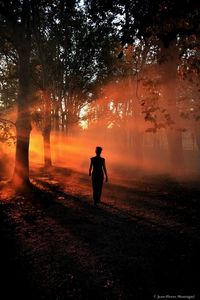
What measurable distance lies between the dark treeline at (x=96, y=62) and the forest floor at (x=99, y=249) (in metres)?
3.84

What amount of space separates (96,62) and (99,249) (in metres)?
23.9

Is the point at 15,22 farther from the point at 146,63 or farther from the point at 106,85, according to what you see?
the point at 106,85

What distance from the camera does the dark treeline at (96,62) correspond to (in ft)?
26.7

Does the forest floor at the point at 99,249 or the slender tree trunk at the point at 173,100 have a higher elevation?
the slender tree trunk at the point at 173,100

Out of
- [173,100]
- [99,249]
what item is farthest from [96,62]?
[99,249]

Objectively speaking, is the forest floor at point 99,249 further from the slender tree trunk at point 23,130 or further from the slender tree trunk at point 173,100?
the slender tree trunk at point 173,100

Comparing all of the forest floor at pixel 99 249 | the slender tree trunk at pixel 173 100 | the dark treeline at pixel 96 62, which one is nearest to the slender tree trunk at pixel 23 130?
the dark treeline at pixel 96 62

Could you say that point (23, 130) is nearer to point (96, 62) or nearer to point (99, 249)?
point (99, 249)

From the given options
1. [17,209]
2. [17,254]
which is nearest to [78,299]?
[17,254]

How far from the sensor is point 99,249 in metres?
6.23

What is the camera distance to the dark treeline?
815cm

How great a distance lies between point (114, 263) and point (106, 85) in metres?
31.2

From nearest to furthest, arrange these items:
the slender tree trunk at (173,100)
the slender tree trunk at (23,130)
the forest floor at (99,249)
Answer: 1. the forest floor at (99,249)
2. the slender tree trunk at (23,130)
3. the slender tree trunk at (173,100)

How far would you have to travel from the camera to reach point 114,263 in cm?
545
